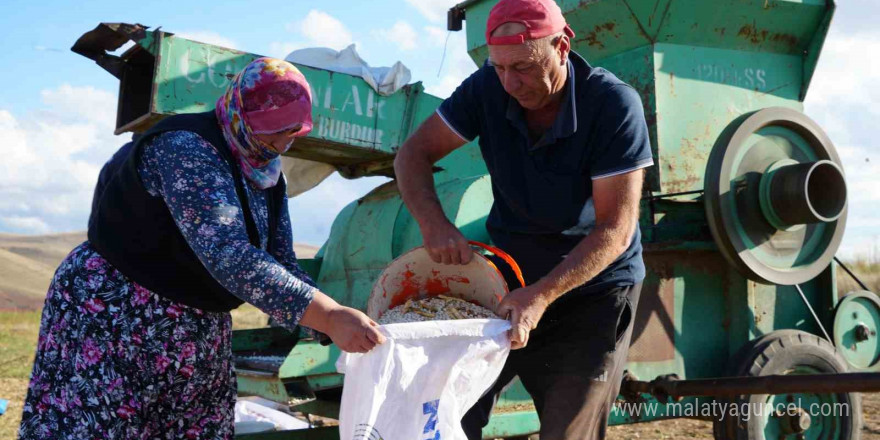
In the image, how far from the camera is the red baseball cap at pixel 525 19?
95.1 inches

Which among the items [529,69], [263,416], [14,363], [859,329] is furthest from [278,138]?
[14,363]

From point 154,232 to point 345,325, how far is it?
0.68 m

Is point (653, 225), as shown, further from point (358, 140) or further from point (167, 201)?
point (167, 201)

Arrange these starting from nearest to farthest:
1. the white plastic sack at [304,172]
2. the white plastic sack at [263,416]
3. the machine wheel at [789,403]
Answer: the machine wheel at [789,403]
the white plastic sack at [263,416]
the white plastic sack at [304,172]

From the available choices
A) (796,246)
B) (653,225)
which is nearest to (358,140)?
(653,225)

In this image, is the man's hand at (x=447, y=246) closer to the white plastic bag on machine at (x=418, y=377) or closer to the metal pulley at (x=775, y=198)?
the white plastic bag on machine at (x=418, y=377)

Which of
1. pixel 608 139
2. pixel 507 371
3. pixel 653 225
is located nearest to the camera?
pixel 608 139

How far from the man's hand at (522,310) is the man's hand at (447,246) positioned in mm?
224

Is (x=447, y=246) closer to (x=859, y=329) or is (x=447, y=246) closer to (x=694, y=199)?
(x=694, y=199)

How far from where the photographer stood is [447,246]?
251 cm

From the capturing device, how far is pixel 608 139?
2521mm

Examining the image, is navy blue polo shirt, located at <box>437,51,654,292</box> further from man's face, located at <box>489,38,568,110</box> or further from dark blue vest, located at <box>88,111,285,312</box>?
dark blue vest, located at <box>88,111,285,312</box>

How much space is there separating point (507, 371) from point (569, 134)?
0.90 m

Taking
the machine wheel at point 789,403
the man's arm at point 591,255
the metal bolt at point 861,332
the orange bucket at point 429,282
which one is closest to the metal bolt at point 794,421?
the machine wheel at point 789,403
